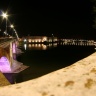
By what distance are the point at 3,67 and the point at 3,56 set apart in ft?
8.95

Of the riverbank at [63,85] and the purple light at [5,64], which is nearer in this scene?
the riverbank at [63,85]

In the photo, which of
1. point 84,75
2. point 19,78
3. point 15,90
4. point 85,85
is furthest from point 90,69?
point 19,78

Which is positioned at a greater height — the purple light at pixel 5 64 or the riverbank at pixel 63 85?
the riverbank at pixel 63 85

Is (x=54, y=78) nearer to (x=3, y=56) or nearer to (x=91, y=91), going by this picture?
(x=91, y=91)

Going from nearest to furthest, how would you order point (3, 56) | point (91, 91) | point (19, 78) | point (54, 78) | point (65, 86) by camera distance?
point (91, 91), point (65, 86), point (54, 78), point (19, 78), point (3, 56)

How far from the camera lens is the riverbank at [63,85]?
20.8ft

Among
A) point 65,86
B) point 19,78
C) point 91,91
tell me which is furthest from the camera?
point 19,78

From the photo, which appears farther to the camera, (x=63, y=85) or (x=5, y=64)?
(x=5, y=64)

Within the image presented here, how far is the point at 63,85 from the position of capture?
6.68 meters

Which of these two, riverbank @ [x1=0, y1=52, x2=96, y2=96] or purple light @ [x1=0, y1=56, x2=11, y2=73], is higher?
riverbank @ [x1=0, y1=52, x2=96, y2=96]

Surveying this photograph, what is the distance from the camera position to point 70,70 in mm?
7449

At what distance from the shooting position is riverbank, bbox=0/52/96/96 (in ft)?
20.8

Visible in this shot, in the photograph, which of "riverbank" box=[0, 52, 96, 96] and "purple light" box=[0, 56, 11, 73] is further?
"purple light" box=[0, 56, 11, 73]

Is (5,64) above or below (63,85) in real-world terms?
below
